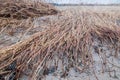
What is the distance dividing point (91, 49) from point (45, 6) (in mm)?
1052

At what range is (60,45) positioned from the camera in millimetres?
1617

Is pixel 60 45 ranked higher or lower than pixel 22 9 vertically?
lower

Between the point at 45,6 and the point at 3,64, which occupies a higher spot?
the point at 45,6

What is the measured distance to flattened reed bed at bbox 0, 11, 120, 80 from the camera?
1.42 meters

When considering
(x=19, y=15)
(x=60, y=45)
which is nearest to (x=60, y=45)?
(x=60, y=45)

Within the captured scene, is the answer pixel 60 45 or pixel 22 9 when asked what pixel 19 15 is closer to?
pixel 22 9

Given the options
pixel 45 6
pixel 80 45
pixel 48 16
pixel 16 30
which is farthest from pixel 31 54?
pixel 45 6

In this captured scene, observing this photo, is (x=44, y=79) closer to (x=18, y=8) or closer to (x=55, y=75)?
(x=55, y=75)

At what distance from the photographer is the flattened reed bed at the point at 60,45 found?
142cm

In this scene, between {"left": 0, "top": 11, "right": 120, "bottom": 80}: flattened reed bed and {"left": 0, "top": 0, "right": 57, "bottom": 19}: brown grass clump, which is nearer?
{"left": 0, "top": 11, "right": 120, "bottom": 80}: flattened reed bed

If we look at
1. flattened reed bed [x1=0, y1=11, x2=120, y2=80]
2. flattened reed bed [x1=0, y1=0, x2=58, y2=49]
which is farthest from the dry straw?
flattened reed bed [x1=0, y1=0, x2=58, y2=49]

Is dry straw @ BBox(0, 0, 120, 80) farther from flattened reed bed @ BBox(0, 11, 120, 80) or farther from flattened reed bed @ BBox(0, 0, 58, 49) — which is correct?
flattened reed bed @ BBox(0, 0, 58, 49)

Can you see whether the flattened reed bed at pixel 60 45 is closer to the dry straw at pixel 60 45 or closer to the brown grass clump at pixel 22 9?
the dry straw at pixel 60 45

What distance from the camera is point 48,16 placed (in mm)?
2410
